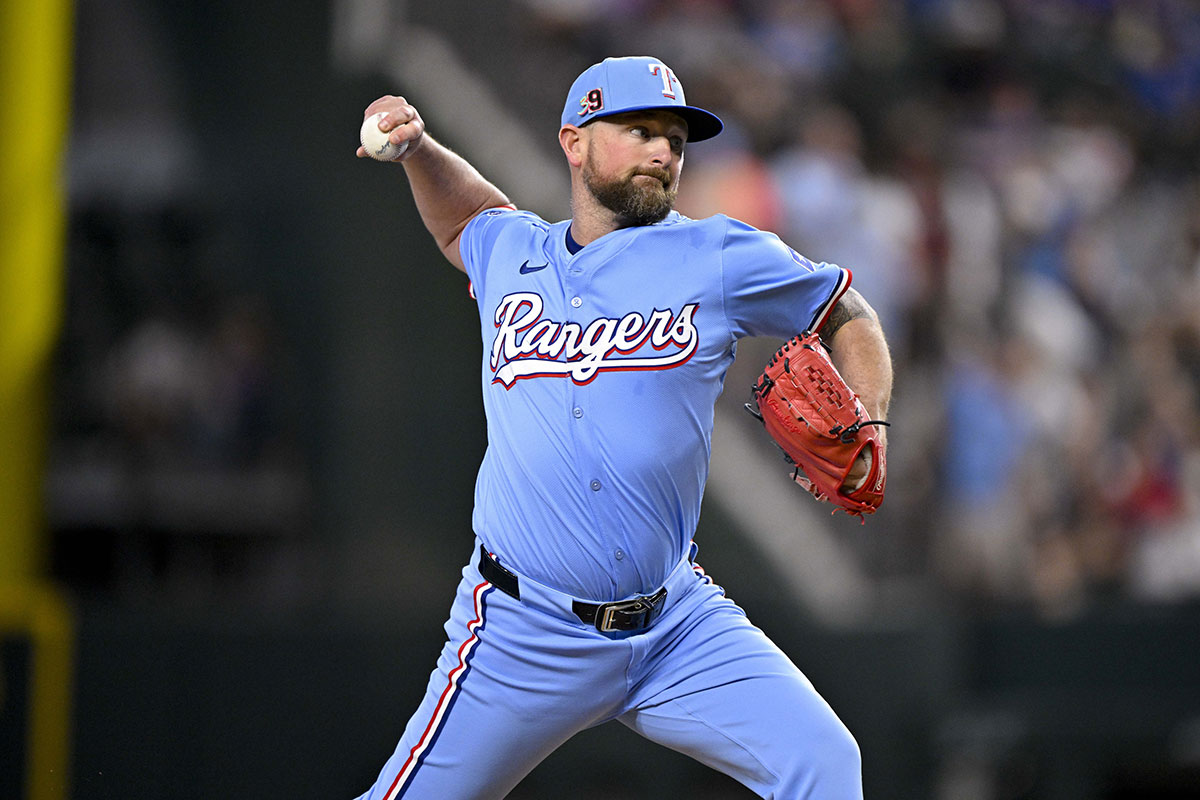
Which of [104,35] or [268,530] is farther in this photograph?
[104,35]

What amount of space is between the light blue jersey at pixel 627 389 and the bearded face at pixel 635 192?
50 millimetres

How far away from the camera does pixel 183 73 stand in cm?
1127

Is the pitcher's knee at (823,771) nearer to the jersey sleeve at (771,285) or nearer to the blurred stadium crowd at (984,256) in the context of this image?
the jersey sleeve at (771,285)

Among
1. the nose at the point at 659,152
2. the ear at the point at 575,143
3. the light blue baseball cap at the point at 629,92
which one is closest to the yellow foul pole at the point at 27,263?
the ear at the point at 575,143

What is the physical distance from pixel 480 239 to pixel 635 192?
0.58 metres

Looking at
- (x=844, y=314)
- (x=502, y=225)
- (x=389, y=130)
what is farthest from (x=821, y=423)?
(x=389, y=130)

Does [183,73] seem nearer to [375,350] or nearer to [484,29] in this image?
[484,29]

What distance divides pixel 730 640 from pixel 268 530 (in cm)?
556

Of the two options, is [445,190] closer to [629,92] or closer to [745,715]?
[629,92]

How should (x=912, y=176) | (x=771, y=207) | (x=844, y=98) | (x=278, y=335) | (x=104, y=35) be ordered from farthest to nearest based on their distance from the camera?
(x=104, y=35)
(x=844, y=98)
(x=912, y=176)
(x=278, y=335)
(x=771, y=207)

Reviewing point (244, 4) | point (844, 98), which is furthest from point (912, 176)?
point (244, 4)

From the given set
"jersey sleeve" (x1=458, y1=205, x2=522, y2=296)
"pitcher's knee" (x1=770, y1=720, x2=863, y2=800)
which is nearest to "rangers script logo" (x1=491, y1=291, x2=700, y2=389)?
"jersey sleeve" (x1=458, y1=205, x2=522, y2=296)

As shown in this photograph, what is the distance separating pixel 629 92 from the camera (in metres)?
4.06

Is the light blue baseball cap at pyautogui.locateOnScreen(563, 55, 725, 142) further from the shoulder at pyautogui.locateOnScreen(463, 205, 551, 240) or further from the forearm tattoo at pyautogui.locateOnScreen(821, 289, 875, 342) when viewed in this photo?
the forearm tattoo at pyautogui.locateOnScreen(821, 289, 875, 342)
